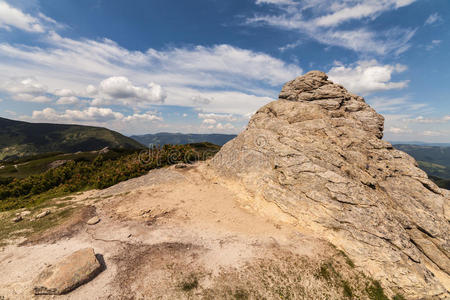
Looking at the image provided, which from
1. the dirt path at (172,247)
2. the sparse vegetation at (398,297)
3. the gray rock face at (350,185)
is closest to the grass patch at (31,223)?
the dirt path at (172,247)

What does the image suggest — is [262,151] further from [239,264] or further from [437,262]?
[437,262]

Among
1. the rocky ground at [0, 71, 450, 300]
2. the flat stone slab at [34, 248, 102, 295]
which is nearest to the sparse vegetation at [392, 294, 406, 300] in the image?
the rocky ground at [0, 71, 450, 300]

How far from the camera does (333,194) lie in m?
18.5

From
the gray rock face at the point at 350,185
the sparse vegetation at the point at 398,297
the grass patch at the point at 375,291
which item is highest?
the gray rock face at the point at 350,185

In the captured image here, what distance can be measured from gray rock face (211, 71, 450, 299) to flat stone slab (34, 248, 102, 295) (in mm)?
17003

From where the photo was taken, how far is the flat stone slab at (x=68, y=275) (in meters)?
10.1

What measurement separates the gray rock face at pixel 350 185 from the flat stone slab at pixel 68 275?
17.0 meters

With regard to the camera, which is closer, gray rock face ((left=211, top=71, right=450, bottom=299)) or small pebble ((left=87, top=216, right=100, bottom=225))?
gray rock face ((left=211, top=71, right=450, bottom=299))

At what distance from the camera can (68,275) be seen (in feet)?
35.0

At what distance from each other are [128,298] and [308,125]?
27593 millimetres

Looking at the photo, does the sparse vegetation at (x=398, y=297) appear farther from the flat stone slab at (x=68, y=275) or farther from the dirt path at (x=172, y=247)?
the flat stone slab at (x=68, y=275)

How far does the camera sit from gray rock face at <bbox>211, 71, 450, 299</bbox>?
50.6 ft

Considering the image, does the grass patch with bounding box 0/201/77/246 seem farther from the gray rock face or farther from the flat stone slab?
the gray rock face

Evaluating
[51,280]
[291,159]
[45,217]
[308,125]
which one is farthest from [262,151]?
[45,217]
